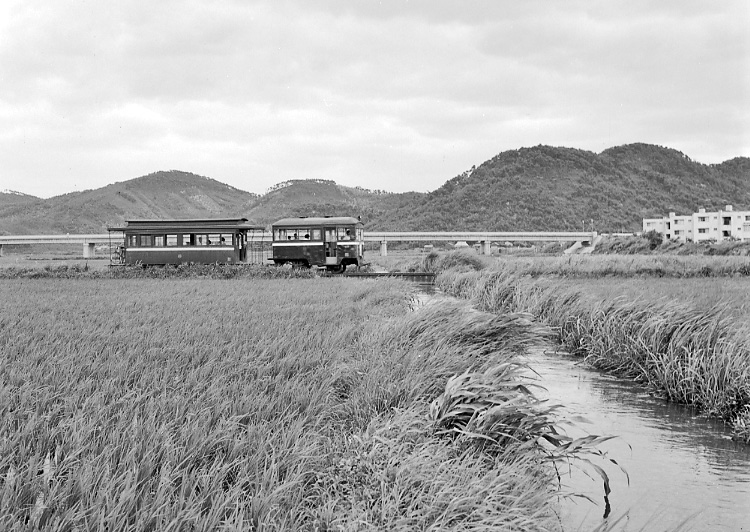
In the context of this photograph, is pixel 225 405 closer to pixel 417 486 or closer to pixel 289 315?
pixel 417 486

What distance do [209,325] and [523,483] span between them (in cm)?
729

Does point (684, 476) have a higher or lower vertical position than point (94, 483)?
lower

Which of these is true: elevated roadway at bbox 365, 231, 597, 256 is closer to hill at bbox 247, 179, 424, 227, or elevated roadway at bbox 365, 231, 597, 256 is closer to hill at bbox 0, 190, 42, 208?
hill at bbox 247, 179, 424, 227

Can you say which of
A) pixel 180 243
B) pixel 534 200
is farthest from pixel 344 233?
pixel 534 200

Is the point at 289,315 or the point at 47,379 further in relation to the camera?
the point at 289,315

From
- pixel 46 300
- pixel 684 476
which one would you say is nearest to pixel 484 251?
pixel 46 300

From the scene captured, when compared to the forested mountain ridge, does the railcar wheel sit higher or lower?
lower

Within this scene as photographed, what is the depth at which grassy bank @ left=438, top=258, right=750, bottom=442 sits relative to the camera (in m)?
8.52

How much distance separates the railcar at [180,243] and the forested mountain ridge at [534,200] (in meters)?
69.4

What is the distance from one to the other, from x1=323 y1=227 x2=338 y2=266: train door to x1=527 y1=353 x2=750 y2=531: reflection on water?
24573mm

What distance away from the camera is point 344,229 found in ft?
113

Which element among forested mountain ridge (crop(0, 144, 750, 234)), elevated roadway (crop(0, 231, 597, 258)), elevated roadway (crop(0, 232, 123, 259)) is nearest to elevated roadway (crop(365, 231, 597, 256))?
elevated roadway (crop(0, 231, 597, 258))

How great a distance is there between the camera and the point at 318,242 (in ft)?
112

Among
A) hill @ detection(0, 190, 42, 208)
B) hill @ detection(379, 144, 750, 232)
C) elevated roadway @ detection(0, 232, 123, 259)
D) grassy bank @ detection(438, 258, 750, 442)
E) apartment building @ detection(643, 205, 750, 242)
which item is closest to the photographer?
grassy bank @ detection(438, 258, 750, 442)
